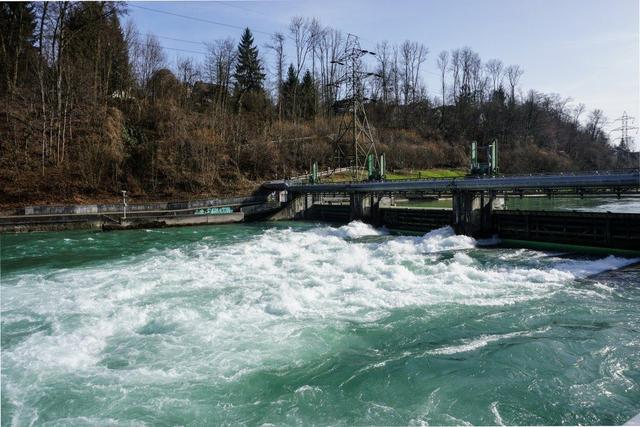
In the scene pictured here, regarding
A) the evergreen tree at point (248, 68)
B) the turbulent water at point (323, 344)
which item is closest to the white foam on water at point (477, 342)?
the turbulent water at point (323, 344)

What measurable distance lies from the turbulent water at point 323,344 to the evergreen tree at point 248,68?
57.4 metres

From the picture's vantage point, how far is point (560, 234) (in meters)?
24.1

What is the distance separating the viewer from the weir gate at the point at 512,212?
69.8ft

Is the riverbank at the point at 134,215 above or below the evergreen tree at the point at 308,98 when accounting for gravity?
below

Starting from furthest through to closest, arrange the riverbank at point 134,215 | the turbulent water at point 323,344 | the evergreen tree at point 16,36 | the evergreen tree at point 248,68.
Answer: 1. the evergreen tree at point 248,68
2. the evergreen tree at point 16,36
3. the riverbank at point 134,215
4. the turbulent water at point 323,344

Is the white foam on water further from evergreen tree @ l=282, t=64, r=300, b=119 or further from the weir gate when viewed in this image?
evergreen tree @ l=282, t=64, r=300, b=119

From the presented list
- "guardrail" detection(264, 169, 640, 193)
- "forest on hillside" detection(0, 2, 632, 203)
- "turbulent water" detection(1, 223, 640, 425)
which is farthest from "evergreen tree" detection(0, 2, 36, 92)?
"guardrail" detection(264, 169, 640, 193)

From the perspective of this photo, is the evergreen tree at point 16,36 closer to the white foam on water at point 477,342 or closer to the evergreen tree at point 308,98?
the evergreen tree at point 308,98

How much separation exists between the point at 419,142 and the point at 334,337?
7394cm

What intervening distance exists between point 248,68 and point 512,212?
5674 cm

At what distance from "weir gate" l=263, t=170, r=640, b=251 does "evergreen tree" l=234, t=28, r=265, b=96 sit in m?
37.3

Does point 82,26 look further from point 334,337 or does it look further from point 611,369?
point 611,369

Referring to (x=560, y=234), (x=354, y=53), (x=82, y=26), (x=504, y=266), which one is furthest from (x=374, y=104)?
(x=504, y=266)

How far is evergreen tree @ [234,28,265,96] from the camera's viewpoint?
233 ft
